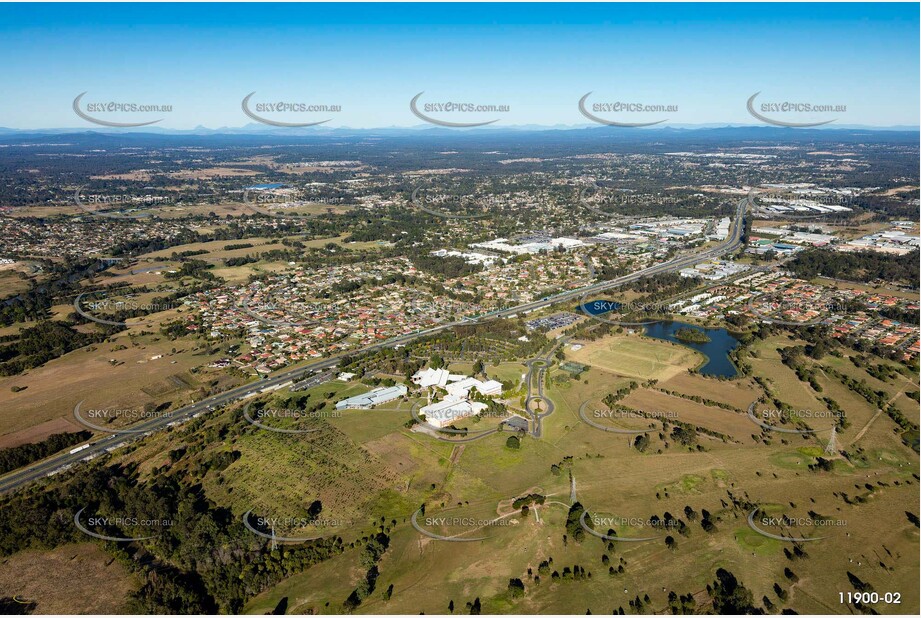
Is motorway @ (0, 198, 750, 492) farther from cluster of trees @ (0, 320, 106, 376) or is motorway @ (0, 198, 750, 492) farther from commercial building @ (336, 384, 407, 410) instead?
cluster of trees @ (0, 320, 106, 376)

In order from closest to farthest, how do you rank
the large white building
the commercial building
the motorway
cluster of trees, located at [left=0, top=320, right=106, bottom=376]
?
the motorway < the large white building < the commercial building < cluster of trees, located at [left=0, top=320, right=106, bottom=376]

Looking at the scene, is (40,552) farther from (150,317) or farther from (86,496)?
(150,317)

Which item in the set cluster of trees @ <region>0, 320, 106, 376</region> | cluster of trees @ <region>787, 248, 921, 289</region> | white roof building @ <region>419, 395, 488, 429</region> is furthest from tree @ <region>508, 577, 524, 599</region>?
cluster of trees @ <region>787, 248, 921, 289</region>

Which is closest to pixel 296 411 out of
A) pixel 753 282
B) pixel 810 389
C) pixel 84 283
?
pixel 810 389

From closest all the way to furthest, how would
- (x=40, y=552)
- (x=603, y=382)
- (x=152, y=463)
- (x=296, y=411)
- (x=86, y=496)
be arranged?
(x=40, y=552)
(x=86, y=496)
(x=152, y=463)
(x=296, y=411)
(x=603, y=382)

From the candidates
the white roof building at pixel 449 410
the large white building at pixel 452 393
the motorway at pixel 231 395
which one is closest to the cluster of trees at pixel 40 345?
the motorway at pixel 231 395

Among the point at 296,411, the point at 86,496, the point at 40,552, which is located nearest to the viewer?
the point at 40,552

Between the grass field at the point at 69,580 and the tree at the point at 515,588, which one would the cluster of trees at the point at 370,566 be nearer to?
the tree at the point at 515,588

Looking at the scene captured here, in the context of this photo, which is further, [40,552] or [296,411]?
[296,411]
